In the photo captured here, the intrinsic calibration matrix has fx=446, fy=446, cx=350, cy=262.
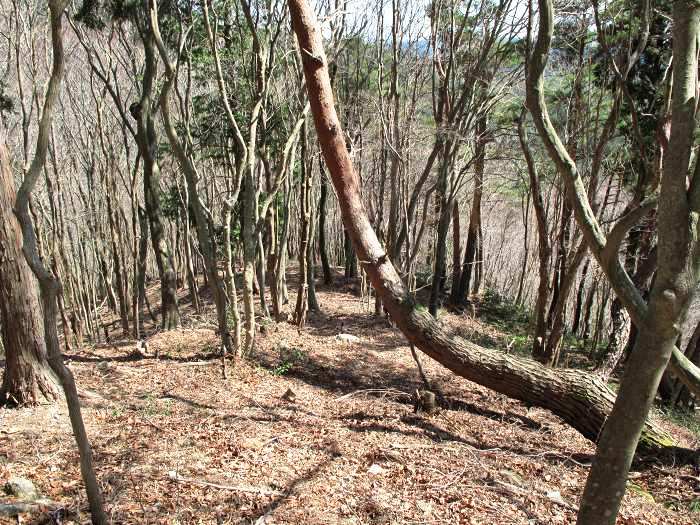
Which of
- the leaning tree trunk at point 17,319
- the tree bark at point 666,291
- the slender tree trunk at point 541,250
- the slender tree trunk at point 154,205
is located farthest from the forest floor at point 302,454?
the slender tree trunk at point 154,205

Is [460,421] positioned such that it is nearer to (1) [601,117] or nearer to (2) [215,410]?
(2) [215,410]

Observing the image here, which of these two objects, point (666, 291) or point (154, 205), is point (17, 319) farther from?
point (154, 205)

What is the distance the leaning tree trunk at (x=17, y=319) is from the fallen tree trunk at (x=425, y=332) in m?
2.84

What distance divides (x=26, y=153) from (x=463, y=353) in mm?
9551

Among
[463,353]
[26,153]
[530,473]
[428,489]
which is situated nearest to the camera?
[428,489]

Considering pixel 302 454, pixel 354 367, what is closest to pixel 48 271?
pixel 302 454

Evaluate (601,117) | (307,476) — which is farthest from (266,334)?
(601,117)

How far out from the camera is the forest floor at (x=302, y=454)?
313 cm

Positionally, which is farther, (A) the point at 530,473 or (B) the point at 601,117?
(B) the point at 601,117

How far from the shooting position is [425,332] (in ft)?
15.7

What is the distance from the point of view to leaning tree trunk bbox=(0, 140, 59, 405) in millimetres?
3879

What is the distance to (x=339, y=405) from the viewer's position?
5.34 m

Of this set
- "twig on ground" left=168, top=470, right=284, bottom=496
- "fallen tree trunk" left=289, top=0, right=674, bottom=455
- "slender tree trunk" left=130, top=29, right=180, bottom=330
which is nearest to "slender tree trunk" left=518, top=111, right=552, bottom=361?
"fallen tree trunk" left=289, top=0, right=674, bottom=455

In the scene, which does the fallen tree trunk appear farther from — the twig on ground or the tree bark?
the tree bark
